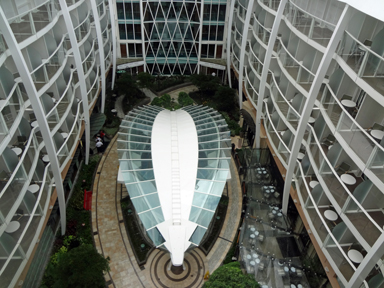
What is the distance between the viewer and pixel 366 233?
1452cm

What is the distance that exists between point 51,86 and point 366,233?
69.6 ft

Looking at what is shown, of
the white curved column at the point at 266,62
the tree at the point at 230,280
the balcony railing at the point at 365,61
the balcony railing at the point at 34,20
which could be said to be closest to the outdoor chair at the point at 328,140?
the balcony railing at the point at 365,61

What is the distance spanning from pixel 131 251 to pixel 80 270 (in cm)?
591

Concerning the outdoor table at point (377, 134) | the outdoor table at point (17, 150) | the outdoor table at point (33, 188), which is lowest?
the outdoor table at point (33, 188)

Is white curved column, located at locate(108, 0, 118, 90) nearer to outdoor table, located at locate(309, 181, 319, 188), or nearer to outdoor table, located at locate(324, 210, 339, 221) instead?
outdoor table, located at locate(309, 181, 319, 188)

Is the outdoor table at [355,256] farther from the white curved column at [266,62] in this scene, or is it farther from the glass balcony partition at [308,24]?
the white curved column at [266,62]

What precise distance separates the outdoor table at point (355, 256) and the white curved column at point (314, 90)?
7055 millimetres

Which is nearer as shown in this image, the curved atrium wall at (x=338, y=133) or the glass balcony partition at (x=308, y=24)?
the curved atrium wall at (x=338, y=133)

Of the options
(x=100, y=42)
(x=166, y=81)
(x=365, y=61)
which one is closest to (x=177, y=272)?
(x=365, y=61)

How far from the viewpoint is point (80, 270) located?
17922mm

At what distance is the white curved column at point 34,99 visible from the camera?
14702 mm

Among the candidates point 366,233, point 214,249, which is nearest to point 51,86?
point 214,249

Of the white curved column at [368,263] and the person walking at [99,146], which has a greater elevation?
the white curved column at [368,263]

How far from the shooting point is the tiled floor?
71.2ft
